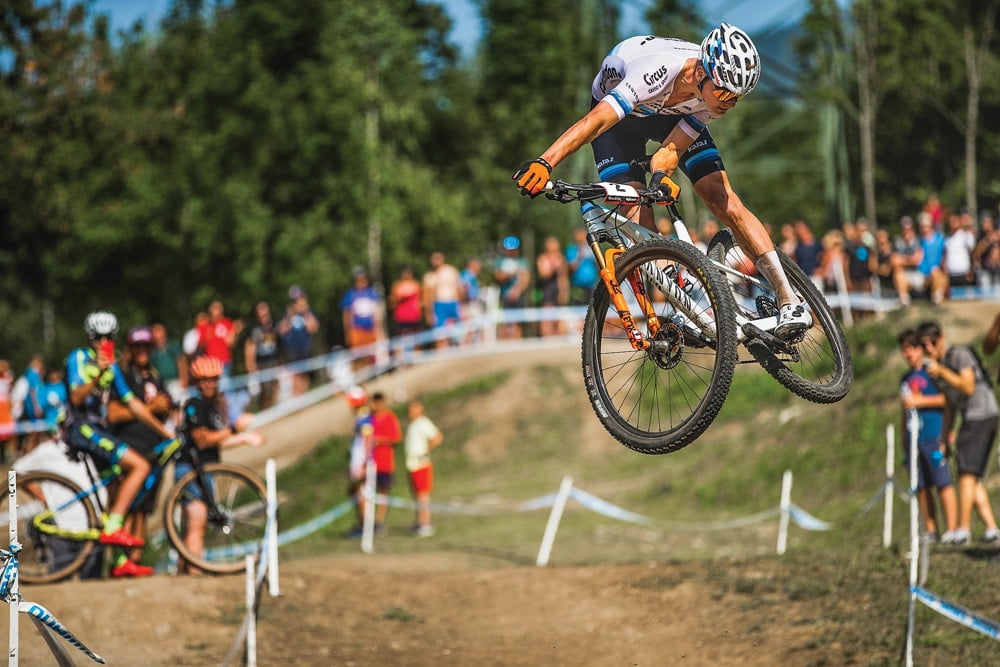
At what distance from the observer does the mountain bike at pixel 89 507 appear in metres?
12.0

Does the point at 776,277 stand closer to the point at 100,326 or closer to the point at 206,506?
the point at 206,506

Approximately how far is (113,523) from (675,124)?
7203mm

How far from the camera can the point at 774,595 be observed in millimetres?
12117

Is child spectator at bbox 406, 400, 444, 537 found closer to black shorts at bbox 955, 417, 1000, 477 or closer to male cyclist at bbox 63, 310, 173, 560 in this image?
male cyclist at bbox 63, 310, 173, 560

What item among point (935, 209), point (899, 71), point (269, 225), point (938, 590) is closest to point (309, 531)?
A: point (938, 590)

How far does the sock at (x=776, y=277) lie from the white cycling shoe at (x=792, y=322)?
0.42 ft

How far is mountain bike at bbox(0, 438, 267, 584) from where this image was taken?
11961 mm

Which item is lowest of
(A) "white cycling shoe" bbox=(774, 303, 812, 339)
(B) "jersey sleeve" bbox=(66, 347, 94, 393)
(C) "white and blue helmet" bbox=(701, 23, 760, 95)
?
(B) "jersey sleeve" bbox=(66, 347, 94, 393)

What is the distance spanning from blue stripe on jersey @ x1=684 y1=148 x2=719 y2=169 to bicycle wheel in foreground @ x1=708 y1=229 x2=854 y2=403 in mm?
463

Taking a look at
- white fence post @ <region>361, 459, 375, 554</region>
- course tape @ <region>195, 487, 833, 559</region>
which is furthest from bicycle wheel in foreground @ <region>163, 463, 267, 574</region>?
white fence post @ <region>361, 459, 375, 554</region>

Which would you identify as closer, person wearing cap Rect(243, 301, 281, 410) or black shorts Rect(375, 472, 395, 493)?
black shorts Rect(375, 472, 395, 493)

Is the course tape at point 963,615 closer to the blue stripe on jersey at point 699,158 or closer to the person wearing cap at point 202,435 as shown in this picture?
the blue stripe on jersey at point 699,158

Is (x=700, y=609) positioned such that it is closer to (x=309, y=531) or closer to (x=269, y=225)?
(x=309, y=531)

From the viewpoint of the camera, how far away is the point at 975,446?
12539 mm
